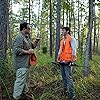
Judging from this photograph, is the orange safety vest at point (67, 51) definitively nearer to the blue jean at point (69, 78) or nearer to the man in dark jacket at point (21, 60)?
the blue jean at point (69, 78)

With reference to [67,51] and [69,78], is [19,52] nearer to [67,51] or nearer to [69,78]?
[67,51]

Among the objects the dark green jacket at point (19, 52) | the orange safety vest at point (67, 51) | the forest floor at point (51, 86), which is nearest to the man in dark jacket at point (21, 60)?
the dark green jacket at point (19, 52)

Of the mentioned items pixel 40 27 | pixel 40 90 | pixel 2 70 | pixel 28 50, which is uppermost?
pixel 40 27

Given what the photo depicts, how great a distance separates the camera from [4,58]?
8.93m

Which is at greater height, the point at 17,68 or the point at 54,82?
the point at 17,68

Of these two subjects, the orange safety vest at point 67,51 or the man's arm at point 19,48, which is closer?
the man's arm at point 19,48

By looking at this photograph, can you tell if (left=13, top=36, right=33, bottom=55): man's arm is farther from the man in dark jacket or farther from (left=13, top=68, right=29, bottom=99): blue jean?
(left=13, top=68, right=29, bottom=99): blue jean

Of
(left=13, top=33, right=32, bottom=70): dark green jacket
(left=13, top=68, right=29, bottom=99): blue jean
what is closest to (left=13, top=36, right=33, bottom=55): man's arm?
(left=13, top=33, right=32, bottom=70): dark green jacket

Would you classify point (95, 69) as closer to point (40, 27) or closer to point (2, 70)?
point (2, 70)

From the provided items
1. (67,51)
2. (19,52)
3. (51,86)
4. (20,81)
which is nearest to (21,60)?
(19,52)

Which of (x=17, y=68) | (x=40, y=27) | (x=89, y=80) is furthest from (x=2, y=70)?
(x=40, y=27)

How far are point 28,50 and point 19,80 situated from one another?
2.66 ft

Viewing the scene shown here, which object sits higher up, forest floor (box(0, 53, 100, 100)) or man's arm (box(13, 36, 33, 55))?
man's arm (box(13, 36, 33, 55))

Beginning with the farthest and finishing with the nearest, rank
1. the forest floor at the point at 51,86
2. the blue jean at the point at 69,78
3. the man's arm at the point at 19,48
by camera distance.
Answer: the forest floor at the point at 51,86
the blue jean at the point at 69,78
the man's arm at the point at 19,48
